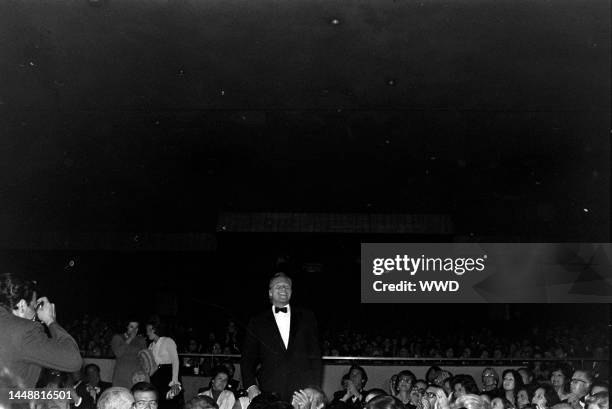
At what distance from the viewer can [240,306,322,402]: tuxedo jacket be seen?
4527 millimetres

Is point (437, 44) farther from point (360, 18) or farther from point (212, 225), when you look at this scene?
point (212, 225)

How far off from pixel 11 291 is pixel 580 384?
4.22 m

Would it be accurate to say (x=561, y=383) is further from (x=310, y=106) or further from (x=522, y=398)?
(x=310, y=106)

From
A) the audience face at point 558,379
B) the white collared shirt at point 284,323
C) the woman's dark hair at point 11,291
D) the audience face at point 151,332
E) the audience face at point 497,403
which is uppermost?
the audience face at point 151,332

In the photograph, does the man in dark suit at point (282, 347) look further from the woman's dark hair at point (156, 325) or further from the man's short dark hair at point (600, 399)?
the woman's dark hair at point (156, 325)

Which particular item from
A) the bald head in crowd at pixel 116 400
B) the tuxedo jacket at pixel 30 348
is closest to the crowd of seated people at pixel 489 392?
the tuxedo jacket at pixel 30 348

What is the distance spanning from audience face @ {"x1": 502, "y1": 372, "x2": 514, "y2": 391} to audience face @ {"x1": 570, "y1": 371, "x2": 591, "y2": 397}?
0.64m

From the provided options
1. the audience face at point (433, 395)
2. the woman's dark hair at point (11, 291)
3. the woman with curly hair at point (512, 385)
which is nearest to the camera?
the woman's dark hair at point (11, 291)

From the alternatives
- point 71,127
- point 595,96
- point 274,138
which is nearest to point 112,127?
point 71,127

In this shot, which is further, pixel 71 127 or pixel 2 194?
pixel 2 194

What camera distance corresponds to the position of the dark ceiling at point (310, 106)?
5441mm

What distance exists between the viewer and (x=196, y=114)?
25.1 feet

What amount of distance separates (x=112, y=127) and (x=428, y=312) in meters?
11.0

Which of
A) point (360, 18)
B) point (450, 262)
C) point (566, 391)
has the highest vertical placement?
point (360, 18)
